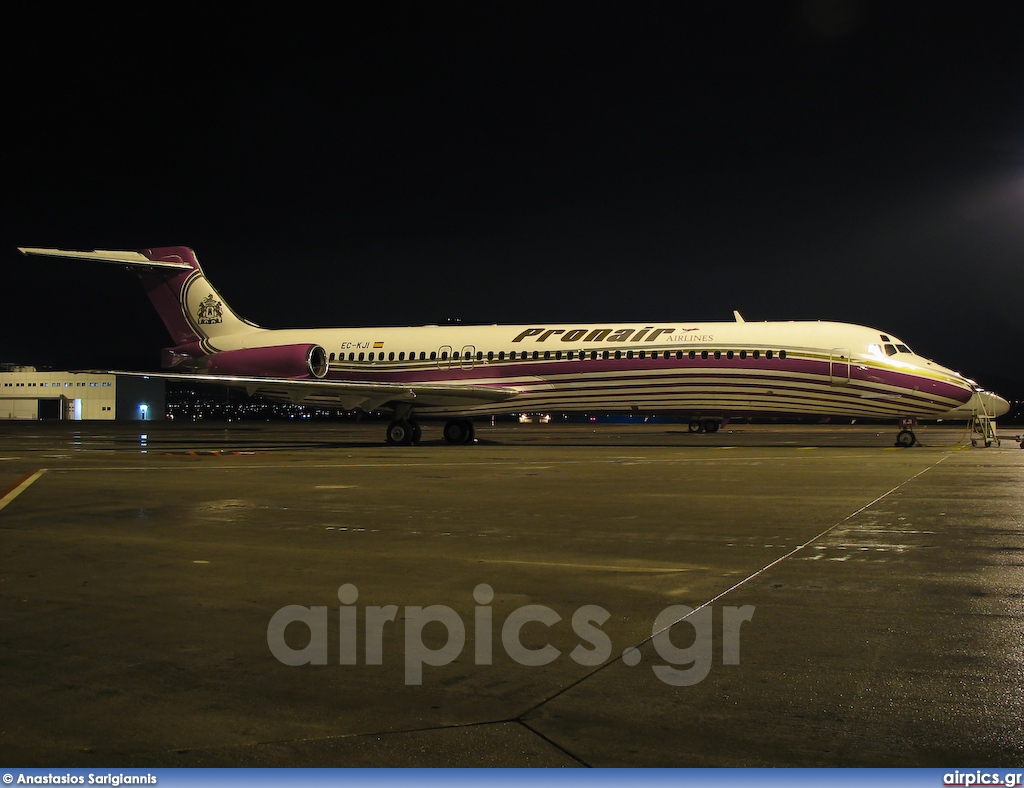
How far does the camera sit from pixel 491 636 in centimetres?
513

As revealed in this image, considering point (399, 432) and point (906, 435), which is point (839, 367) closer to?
point (906, 435)

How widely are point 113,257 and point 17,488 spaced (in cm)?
1808

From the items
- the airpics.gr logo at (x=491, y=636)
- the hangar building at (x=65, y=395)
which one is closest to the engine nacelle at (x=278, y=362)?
the airpics.gr logo at (x=491, y=636)

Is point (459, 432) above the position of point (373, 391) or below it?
below

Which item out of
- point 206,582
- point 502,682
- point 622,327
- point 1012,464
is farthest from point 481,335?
point 502,682

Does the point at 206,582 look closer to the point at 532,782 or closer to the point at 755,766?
the point at 532,782

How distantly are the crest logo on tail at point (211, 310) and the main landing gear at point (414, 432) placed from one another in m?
8.16

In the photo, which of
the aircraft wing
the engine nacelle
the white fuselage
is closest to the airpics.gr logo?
the white fuselage

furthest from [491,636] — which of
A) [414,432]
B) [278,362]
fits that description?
[278,362]

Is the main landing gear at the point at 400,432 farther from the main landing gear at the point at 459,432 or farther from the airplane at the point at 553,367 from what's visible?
the main landing gear at the point at 459,432

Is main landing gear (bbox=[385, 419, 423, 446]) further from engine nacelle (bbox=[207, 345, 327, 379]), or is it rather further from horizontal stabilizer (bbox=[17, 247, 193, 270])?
horizontal stabilizer (bbox=[17, 247, 193, 270])

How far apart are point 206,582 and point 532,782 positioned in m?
4.08

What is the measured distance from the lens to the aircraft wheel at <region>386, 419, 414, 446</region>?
92.6ft

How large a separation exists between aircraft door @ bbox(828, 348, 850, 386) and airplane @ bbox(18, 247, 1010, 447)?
0.10 feet
